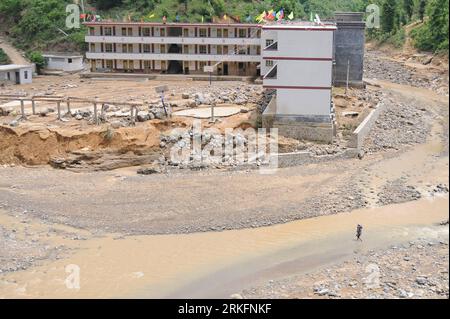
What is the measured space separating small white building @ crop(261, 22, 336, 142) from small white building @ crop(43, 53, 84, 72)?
28829 millimetres

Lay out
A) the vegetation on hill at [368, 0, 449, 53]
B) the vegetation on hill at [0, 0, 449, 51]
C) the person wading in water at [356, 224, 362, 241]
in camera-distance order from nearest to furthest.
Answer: the person wading in water at [356, 224, 362, 241]
the vegetation on hill at [0, 0, 449, 51]
the vegetation on hill at [368, 0, 449, 53]

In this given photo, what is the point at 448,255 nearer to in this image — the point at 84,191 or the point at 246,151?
the point at 246,151

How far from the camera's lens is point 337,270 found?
2275cm

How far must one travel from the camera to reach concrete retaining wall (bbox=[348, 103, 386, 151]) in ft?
121

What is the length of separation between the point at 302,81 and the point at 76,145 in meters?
13.7

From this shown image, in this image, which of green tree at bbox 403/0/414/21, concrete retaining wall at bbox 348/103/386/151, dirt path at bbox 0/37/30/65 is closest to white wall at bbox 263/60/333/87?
concrete retaining wall at bbox 348/103/386/151

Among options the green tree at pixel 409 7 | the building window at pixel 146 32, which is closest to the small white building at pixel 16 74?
the building window at pixel 146 32

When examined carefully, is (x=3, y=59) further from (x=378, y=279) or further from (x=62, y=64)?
(x=378, y=279)

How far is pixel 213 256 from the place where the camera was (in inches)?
958

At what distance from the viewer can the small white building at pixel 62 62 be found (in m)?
60.6

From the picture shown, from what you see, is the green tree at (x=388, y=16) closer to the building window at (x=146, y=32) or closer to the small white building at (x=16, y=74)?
the building window at (x=146, y=32)

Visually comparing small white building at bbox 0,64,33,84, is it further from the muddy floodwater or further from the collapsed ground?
the muddy floodwater

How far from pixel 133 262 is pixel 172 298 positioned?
3.44 metres

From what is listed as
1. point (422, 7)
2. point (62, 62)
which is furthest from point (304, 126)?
point (422, 7)
